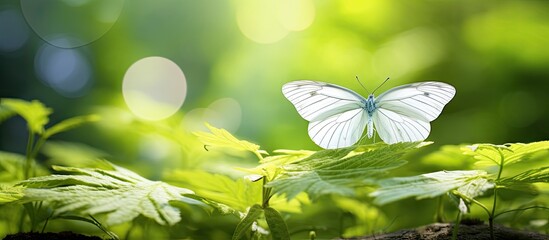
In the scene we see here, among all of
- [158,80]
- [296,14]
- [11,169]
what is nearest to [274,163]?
[11,169]

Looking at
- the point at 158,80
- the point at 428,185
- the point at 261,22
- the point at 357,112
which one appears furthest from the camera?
the point at 158,80

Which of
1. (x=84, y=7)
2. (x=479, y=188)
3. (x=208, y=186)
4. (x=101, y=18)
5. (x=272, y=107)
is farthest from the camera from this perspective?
(x=84, y=7)

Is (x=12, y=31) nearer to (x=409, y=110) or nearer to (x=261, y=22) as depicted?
(x=261, y=22)

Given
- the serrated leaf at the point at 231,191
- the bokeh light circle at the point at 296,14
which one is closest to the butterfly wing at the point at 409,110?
the serrated leaf at the point at 231,191

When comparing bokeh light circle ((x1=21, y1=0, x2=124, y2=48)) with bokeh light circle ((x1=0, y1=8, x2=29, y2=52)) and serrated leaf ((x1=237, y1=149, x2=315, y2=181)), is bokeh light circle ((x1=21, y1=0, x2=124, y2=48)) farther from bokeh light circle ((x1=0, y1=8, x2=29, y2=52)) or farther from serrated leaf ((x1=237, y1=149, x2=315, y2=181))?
serrated leaf ((x1=237, y1=149, x2=315, y2=181))

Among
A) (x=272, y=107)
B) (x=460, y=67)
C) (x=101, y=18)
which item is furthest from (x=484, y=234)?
(x=101, y=18)

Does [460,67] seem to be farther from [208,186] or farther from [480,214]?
[208,186]

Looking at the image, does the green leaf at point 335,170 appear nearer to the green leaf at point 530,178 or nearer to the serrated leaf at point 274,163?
the serrated leaf at point 274,163
